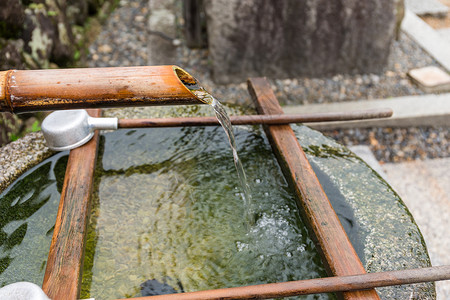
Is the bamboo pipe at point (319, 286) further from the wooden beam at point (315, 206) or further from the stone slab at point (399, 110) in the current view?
the stone slab at point (399, 110)

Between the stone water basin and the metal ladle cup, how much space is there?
0.15 metres

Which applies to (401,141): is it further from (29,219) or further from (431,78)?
(29,219)

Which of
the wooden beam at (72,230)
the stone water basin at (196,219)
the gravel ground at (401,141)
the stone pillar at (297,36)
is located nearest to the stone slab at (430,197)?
the gravel ground at (401,141)

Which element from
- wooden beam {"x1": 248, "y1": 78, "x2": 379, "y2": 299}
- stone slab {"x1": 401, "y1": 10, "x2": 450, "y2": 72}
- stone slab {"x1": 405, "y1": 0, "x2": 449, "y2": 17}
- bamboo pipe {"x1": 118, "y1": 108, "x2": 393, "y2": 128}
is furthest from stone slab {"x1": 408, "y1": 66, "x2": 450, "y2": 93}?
wooden beam {"x1": 248, "y1": 78, "x2": 379, "y2": 299}

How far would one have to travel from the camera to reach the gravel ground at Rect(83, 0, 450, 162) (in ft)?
12.3

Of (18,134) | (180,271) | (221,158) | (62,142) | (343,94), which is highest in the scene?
(62,142)

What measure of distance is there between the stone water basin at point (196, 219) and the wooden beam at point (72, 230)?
6.2 inches

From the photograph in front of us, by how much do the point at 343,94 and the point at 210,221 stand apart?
299 centimetres

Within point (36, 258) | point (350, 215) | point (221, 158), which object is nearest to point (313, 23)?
point (221, 158)

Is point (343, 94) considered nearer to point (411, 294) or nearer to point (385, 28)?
point (385, 28)

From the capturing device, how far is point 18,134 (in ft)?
10.0

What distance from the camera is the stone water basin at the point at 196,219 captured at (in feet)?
4.94

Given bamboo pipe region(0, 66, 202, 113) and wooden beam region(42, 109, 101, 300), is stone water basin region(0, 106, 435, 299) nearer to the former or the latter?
wooden beam region(42, 109, 101, 300)

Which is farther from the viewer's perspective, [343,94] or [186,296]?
[343,94]
